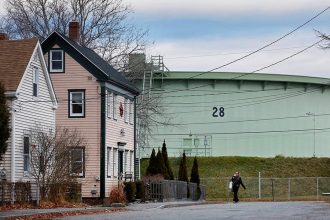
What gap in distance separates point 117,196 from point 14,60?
9031mm

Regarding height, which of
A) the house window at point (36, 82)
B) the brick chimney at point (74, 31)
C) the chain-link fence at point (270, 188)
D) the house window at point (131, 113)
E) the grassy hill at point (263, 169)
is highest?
the brick chimney at point (74, 31)

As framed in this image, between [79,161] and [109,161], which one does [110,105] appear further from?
[79,161]

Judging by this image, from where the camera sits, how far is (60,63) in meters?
42.7

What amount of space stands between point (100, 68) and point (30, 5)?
17.3 meters

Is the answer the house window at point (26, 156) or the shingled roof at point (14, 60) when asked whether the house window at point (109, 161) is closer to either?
the house window at point (26, 156)

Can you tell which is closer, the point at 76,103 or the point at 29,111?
the point at 29,111

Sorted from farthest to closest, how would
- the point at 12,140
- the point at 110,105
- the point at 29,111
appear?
1. the point at 110,105
2. the point at 29,111
3. the point at 12,140

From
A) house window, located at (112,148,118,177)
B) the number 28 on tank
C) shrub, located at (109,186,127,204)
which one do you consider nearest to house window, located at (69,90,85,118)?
house window, located at (112,148,118,177)

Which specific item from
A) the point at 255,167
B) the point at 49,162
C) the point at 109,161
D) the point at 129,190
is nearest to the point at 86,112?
the point at 109,161

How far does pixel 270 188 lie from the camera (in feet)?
209

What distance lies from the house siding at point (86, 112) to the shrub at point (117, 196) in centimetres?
234

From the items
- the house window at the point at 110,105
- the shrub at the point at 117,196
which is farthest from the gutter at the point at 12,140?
the house window at the point at 110,105

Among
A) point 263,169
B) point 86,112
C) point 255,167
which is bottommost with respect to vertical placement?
point 263,169

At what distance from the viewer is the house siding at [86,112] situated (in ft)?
137
